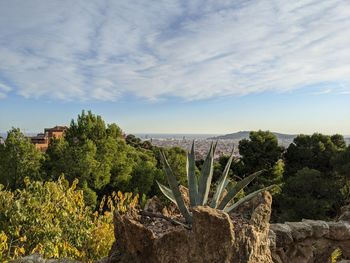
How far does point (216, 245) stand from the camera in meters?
3.25

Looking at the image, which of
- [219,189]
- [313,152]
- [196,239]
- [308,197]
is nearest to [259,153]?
[313,152]

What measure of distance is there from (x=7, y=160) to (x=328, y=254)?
18644 mm

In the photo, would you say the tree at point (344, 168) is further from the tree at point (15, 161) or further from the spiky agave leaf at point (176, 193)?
the spiky agave leaf at point (176, 193)

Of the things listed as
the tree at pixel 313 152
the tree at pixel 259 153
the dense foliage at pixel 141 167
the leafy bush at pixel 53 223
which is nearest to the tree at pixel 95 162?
the dense foliage at pixel 141 167

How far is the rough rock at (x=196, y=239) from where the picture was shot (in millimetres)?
3246

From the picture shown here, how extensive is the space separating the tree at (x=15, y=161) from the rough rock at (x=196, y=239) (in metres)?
18.5

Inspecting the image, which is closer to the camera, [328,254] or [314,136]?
[328,254]

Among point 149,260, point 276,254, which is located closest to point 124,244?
point 149,260

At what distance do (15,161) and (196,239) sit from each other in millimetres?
19661

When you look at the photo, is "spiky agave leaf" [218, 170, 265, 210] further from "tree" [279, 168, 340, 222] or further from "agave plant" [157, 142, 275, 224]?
"tree" [279, 168, 340, 222]

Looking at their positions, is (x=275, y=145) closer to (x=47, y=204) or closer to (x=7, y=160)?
(x=7, y=160)

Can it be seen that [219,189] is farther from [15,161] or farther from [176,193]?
[15,161]

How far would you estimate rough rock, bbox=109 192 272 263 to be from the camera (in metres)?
3.25

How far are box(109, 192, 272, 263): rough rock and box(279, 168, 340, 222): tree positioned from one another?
1783cm
